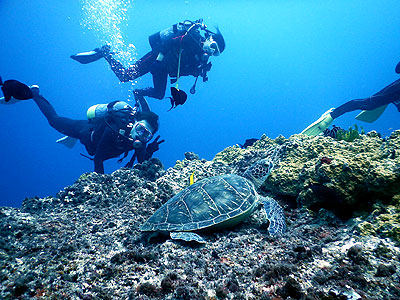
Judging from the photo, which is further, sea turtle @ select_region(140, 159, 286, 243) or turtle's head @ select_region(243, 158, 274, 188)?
turtle's head @ select_region(243, 158, 274, 188)

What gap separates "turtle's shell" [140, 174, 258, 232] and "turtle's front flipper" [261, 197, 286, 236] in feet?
0.78

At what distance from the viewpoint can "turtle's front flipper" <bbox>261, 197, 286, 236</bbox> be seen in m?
2.69

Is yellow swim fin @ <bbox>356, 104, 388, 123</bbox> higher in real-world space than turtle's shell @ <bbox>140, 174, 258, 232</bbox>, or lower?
higher

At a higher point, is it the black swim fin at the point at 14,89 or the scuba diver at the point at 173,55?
the scuba diver at the point at 173,55

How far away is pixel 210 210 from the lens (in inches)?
119

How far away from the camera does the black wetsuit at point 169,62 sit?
9.75 meters

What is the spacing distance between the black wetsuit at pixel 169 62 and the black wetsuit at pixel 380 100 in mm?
7612

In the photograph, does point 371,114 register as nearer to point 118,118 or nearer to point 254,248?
point 254,248

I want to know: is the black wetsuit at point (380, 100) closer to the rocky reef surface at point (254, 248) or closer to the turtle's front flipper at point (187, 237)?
the rocky reef surface at point (254, 248)

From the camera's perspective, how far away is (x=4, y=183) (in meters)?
88.2

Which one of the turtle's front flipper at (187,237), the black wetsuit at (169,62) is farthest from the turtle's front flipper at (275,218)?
the black wetsuit at (169,62)

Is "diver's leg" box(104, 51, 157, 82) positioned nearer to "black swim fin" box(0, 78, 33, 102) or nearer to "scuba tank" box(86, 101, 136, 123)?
"scuba tank" box(86, 101, 136, 123)

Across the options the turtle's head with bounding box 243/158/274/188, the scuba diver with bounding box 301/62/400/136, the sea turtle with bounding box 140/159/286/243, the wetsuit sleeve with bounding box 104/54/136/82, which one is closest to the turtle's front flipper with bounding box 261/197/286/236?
the sea turtle with bounding box 140/159/286/243

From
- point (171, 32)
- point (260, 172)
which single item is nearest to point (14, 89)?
point (260, 172)
